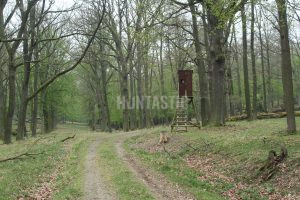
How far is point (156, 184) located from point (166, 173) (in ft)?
5.57

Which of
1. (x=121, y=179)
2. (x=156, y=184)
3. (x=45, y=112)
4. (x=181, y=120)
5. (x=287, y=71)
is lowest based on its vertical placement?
(x=156, y=184)

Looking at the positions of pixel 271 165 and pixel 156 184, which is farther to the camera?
pixel 156 184

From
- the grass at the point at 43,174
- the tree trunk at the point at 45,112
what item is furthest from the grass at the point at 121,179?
the tree trunk at the point at 45,112

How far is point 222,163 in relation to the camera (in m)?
14.0

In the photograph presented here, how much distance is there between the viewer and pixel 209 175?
1300 centimetres

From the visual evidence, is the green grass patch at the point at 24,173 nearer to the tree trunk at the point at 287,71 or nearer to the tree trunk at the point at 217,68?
the tree trunk at the point at 287,71

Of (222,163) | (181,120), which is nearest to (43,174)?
(222,163)

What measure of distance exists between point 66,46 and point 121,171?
35.6 meters

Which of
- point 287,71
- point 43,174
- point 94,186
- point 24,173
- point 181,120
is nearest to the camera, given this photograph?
point 94,186

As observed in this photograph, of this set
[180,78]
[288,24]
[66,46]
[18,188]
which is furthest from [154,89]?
[18,188]

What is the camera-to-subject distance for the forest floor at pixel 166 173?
10664 millimetres

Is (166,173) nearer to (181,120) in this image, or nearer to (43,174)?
(43,174)

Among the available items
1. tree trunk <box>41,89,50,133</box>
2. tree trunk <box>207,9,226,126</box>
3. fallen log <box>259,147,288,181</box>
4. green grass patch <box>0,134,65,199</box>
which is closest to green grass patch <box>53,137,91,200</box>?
green grass patch <box>0,134,65,199</box>

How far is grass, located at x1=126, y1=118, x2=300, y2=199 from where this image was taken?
424 inches
